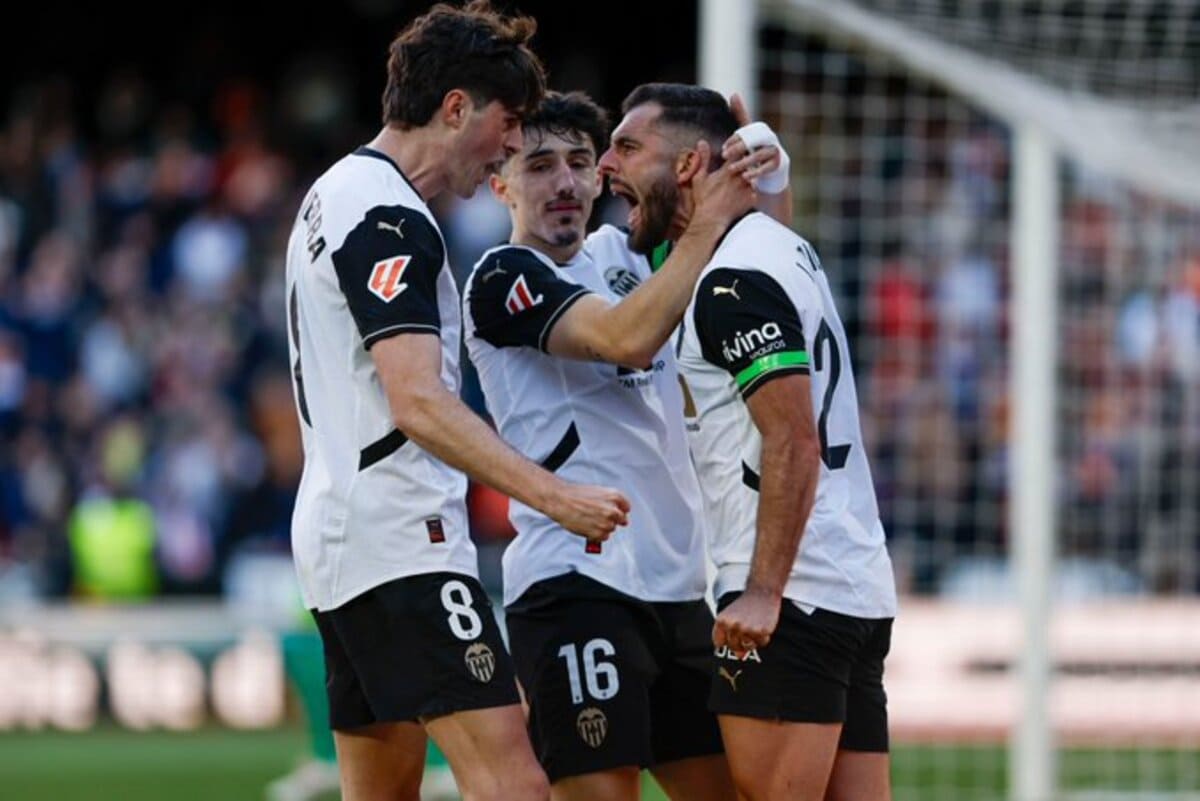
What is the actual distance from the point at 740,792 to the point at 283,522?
13373 mm

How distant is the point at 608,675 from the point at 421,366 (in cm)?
113

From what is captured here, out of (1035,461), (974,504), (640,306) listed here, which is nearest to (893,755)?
(974,504)

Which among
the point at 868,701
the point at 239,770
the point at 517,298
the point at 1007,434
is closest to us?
the point at 868,701

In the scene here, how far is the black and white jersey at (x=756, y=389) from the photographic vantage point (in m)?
5.57

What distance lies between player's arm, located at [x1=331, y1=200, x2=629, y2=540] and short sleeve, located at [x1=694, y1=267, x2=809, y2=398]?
0.47 m

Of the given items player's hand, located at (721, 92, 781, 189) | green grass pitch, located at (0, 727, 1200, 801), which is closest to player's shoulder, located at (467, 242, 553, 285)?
player's hand, located at (721, 92, 781, 189)

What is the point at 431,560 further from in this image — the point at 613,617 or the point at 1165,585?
the point at 1165,585

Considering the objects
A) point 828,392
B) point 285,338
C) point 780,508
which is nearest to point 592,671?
point 780,508

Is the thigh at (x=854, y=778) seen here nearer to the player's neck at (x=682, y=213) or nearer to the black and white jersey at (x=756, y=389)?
the black and white jersey at (x=756, y=389)

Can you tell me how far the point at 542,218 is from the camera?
21.3 feet

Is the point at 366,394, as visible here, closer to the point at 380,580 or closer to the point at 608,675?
the point at 380,580

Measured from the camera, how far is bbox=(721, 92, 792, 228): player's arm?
582cm

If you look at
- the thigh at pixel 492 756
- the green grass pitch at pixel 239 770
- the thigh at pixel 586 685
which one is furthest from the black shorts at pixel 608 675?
the green grass pitch at pixel 239 770

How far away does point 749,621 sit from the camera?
5516mm
